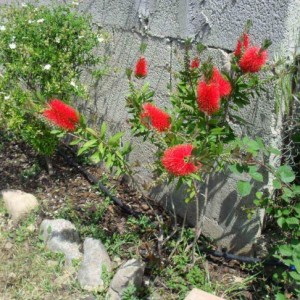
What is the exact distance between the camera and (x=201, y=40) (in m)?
2.89

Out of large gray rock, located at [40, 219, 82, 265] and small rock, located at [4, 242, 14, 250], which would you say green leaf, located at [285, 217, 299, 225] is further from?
small rock, located at [4, 242, 14, 250]

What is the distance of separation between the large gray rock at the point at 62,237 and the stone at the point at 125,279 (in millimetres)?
415

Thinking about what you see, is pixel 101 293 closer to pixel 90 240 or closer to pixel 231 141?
pixel 90 240

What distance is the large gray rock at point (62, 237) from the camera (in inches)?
115

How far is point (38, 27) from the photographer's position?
10.8 feet

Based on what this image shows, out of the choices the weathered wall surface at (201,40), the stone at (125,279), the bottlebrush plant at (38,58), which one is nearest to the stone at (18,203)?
the bottlebrush plant at (38,58)

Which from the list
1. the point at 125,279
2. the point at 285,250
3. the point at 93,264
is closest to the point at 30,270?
the point at 93,264

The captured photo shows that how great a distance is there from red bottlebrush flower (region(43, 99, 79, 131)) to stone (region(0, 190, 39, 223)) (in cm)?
123

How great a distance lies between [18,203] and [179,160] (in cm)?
180

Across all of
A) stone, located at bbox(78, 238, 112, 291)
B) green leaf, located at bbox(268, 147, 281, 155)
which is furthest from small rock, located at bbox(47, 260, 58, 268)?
green leaf, located at bbox(268, 147, 281, 155)

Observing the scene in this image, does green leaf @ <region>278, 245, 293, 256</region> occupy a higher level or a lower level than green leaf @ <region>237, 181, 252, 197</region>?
lower

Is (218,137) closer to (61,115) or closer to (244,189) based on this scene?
(244,189)

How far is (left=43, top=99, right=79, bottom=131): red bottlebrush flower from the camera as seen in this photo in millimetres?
2226

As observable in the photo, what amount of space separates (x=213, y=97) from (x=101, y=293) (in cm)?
133
